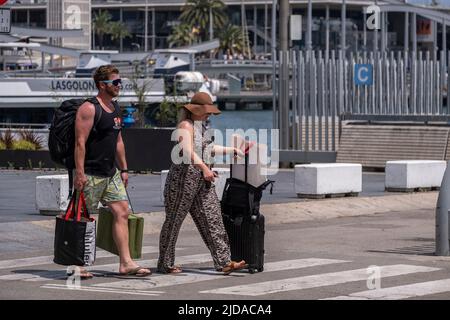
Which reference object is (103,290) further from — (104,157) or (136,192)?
(136,192)

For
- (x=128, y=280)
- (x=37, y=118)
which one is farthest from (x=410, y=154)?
(x=37, y=118)

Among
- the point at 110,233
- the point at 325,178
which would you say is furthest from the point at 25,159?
the point at 110,233

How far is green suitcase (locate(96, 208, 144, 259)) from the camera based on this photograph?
1224 cm

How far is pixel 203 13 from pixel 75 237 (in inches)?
5551

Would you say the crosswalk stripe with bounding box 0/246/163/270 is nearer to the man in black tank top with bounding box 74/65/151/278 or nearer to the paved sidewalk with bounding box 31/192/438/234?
the man in black tank top with bounding box 74/65/151/278

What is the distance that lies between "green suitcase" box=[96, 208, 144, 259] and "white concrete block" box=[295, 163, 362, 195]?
838 centimetres

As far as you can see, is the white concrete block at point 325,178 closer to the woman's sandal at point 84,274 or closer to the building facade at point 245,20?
the woman's sandal at point 84,274

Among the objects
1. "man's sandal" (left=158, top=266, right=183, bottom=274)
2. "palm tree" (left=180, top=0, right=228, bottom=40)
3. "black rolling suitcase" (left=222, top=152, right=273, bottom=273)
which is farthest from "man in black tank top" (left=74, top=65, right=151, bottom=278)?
"palm tree" (left=180, top=0, right=228, bottom=40)

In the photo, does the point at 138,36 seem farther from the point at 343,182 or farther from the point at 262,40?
the point at 343,182

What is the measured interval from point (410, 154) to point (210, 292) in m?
18.4

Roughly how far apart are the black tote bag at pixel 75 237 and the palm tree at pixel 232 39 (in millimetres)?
136854

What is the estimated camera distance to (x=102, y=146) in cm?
1194

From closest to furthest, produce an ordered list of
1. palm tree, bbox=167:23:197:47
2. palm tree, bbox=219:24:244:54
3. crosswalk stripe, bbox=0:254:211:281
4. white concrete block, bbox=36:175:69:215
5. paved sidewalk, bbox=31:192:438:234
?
crosswalk stripe, bbox=0:254:211:281 → white concrete block, bbox=36:175:69:215 → paved sidewalk, bbox=31:192:438:234 → palm tree, bbox=219:24:244:54 → palm tree, bbox=167:23:197:47

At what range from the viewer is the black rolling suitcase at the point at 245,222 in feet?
40.4
